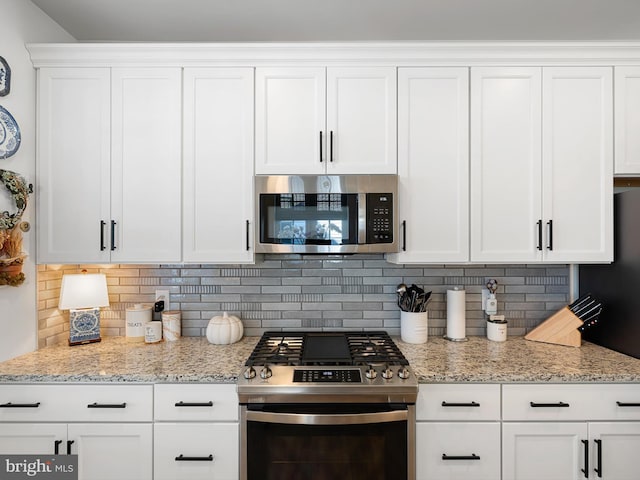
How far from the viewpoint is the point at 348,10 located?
201cm

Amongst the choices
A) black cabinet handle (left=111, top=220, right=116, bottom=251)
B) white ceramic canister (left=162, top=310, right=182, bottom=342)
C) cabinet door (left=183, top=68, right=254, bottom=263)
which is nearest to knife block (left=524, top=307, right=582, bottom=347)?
cabinet door (left=183, top=68, right=254, bottom=263)

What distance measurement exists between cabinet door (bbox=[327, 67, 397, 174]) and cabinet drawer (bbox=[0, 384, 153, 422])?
1455 millimetres

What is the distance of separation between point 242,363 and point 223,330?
355 mm

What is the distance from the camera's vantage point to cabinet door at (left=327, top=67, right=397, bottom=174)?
2018mm

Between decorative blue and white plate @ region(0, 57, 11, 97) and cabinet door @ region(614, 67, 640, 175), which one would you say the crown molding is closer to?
cabinet door @ region(614, 67, 640, 175)

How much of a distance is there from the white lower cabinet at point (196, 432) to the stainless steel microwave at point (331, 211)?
774 mm

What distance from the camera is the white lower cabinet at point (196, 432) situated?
5.49 ft

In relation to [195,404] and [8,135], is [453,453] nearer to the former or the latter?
[195,404]

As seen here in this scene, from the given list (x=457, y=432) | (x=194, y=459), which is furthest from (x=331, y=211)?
(x=194, y=459)

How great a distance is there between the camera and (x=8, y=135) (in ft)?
6.08

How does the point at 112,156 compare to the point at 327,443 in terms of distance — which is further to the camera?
the point at 112,156

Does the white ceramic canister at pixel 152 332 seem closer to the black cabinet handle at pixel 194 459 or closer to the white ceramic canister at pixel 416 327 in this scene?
the black cabinet handle at pixel 194 459

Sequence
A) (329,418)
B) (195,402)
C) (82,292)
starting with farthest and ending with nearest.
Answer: (82,292) < (195,402) < (329,418)

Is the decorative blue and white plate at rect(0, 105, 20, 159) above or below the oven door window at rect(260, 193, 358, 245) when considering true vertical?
above
